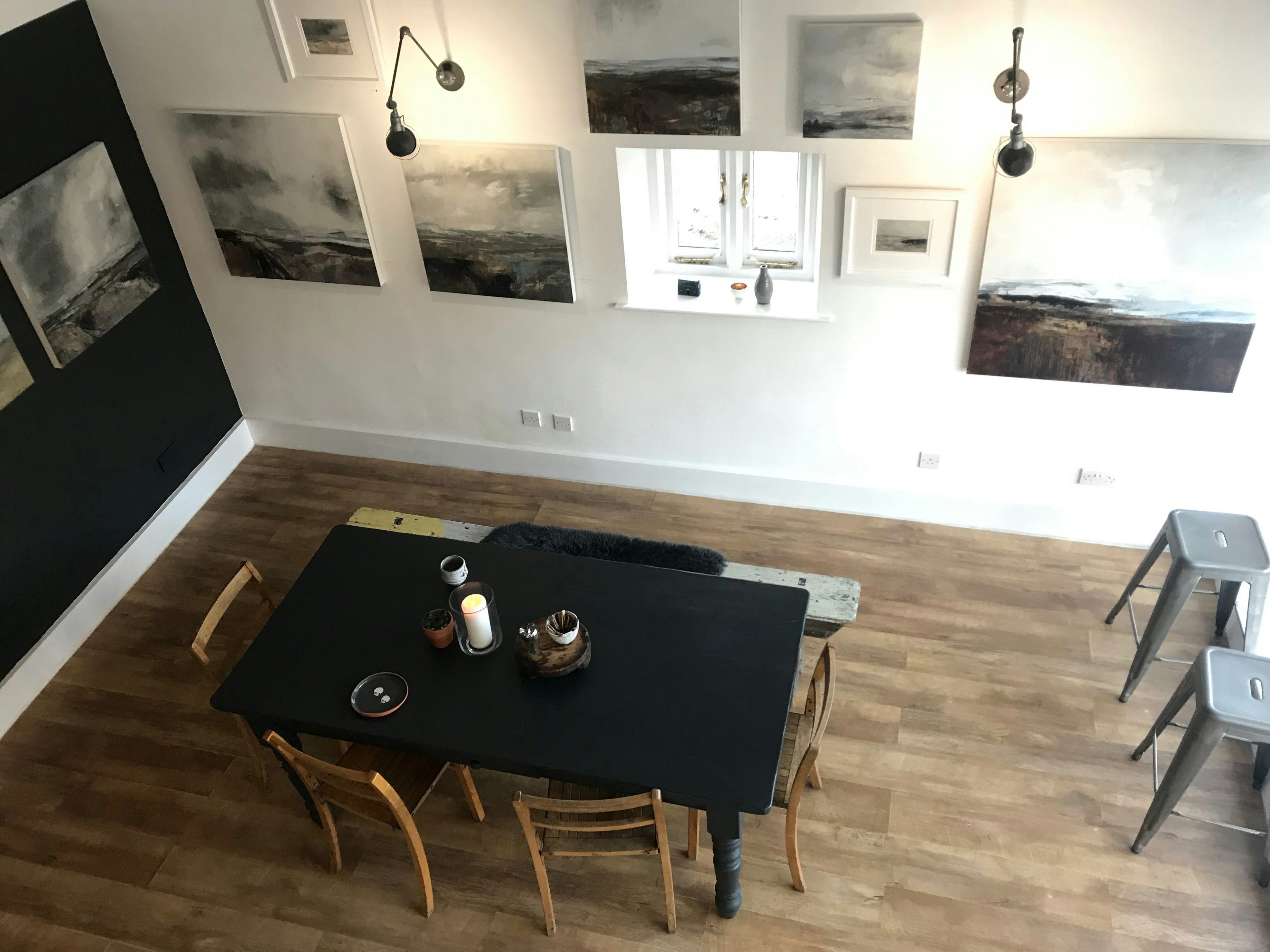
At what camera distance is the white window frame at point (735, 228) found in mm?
4223

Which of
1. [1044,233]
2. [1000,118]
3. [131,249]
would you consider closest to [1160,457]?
[1044,233]

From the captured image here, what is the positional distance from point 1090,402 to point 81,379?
4.50m

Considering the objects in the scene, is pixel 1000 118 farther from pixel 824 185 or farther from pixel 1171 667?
pixel 1171 667

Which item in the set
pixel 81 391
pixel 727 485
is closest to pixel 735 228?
pixel 727 485

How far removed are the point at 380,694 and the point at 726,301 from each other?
236 centimetres

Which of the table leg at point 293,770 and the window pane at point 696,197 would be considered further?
the window pane at point 696,197

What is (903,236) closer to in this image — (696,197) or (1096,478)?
(696,197)

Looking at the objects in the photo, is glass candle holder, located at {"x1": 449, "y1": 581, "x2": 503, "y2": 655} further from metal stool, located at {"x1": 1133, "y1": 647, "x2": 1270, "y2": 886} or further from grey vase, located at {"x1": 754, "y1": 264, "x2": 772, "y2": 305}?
metal stool, located at {"x1": 1133, "y1": 647, "x2": 1270, "y2": 886}

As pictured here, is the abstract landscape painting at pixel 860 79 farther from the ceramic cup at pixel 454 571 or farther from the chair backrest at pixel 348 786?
the chair backrest at pixel 348 786

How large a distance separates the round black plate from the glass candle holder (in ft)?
0.78

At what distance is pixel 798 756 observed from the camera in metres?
3.18

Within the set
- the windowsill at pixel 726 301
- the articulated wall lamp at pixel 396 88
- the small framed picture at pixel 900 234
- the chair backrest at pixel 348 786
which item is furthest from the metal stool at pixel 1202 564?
the articulated wall lamp at pixel 396 88

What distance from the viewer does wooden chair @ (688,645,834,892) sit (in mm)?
2885

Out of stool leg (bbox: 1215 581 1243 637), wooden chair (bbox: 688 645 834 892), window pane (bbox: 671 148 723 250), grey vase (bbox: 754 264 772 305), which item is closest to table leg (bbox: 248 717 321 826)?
wooden chair (bbox: 688 645 834 892)
